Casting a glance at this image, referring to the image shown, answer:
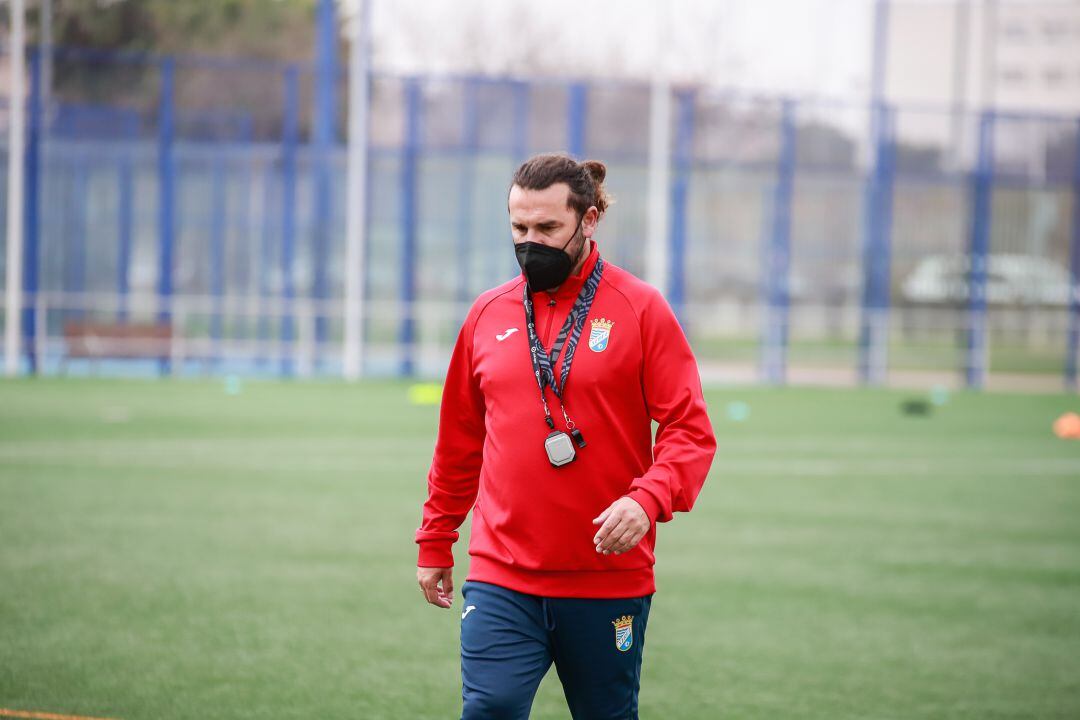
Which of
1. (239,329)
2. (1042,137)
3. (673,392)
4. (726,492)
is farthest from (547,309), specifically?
(1042,137)

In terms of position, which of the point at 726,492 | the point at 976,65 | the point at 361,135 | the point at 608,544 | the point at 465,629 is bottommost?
the point at 726,492

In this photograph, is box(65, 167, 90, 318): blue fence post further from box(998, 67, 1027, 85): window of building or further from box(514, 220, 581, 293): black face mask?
box(998, 67, 1027, 85): window of building

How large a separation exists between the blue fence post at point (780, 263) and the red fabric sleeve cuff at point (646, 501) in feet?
79.7

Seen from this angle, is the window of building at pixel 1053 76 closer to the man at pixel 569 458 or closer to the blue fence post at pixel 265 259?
the blue fence post at pixel 265 259

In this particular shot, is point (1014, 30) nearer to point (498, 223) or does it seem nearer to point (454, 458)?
point (498, 223)

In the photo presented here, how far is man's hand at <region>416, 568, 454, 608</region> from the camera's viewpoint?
4117mm

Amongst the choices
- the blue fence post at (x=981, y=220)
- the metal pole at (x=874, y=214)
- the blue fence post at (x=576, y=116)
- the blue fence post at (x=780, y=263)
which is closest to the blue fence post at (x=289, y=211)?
the blue fence post at (x=576, y=116)

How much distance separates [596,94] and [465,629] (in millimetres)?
31247

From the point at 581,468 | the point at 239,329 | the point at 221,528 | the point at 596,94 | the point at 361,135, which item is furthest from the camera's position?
the point at 596,94

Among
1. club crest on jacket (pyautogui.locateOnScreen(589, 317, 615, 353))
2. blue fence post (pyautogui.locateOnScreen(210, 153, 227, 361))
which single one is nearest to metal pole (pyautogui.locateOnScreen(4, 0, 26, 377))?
blue fence post (pyautogui.locateOnScreen(210, 153, 227, 361))

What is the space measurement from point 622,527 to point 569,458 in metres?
0.30

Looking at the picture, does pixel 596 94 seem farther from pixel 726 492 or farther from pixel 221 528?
pixel 221 528

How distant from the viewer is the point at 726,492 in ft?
40.8

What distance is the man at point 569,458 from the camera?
3779 millimetres
